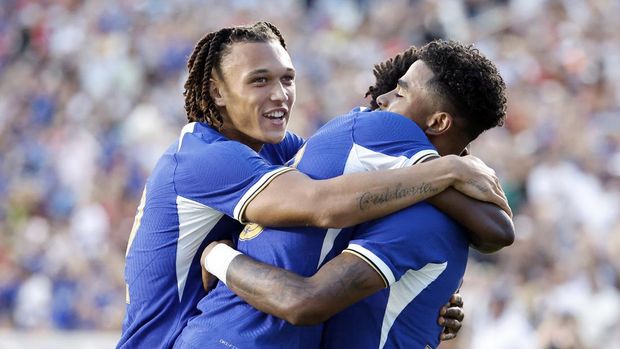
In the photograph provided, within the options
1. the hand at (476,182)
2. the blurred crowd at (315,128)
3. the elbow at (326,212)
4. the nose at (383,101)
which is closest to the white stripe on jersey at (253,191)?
the elbow at (326,212)

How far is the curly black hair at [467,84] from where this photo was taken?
4777 mm

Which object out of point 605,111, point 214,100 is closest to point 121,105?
point 605,111

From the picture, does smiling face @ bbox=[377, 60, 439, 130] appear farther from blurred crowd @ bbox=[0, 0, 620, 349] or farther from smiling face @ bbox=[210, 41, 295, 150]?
blurred crowd @ bbox=[0, 0, 620, 349]

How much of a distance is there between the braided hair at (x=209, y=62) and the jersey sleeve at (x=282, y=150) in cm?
33

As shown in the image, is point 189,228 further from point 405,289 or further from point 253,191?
point 405,289

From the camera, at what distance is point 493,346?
33.1 ft

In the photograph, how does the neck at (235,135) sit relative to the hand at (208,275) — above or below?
above

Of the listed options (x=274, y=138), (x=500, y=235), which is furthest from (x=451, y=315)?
(x=274, y=138)

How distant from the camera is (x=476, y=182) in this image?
15.3 feet

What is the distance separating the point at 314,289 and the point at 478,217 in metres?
0.74

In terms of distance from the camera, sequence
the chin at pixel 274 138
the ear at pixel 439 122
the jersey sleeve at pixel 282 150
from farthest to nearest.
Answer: the jersey sleeve at pixel 282 150, the chin at pixel 274 138, the ear at pixel 439 122

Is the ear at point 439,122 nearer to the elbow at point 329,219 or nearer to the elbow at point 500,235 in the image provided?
the elbow at point 500,235

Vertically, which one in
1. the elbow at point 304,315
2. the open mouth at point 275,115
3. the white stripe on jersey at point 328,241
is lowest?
the elbow at point 304,315

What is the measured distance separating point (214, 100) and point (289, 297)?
1224 mm
